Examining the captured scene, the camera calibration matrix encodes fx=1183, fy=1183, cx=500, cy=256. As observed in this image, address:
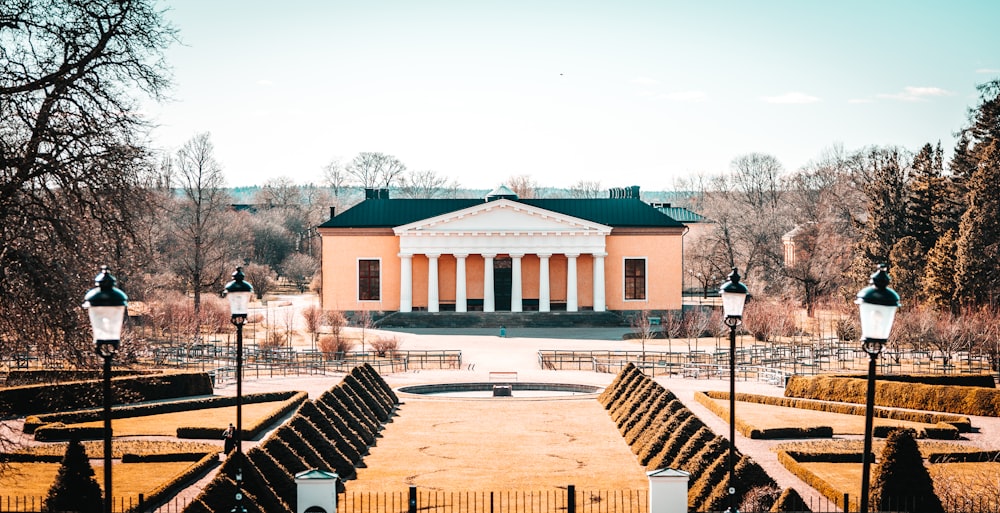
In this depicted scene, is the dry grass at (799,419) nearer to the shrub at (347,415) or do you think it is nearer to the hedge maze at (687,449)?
the hedge maze at (687,449)

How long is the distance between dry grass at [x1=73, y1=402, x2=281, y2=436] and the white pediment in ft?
122

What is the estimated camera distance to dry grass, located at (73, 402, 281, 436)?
34281 mm

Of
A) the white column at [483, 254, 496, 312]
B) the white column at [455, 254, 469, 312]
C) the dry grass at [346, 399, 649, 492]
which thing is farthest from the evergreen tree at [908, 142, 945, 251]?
the dry grass at [346, 399, 649, 492]

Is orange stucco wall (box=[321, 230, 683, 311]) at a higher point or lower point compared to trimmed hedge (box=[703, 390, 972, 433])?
higher

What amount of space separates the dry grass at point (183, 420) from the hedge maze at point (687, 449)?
11.3 m

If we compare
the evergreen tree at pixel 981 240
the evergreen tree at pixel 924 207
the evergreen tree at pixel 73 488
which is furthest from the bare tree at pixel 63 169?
the evergreen tree at pixel 924 207

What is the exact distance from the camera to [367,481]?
26.5 m

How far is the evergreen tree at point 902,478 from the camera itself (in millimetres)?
20453

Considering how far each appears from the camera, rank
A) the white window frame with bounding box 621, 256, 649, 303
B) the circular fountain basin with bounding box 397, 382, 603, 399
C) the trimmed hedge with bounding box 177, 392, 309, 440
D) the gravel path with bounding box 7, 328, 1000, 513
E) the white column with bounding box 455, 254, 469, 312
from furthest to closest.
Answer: the white window frame with bounding box 621, 256, 649, 303, the white column with bounding box 455, 254, 469, 312, the circular fountain basin with bounding box 397, 382, 603, 399, the trimmed hedge with bounding box 177, 392, 309, 440, the gravel path with bounding box 7, 328, 1000, 513

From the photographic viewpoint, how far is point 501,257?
79.4 m

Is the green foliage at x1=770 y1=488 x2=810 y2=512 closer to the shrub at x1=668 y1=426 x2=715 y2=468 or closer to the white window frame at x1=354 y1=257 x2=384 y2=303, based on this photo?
the shrub at x1=668 y1=426 x2=715 y2=468

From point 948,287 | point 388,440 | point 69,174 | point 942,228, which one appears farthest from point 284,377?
point 942,228

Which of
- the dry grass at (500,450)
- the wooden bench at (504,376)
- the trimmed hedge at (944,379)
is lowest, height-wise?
the dry grass at (500,450)

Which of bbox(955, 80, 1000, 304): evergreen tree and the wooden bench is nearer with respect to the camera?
the wooden bench
